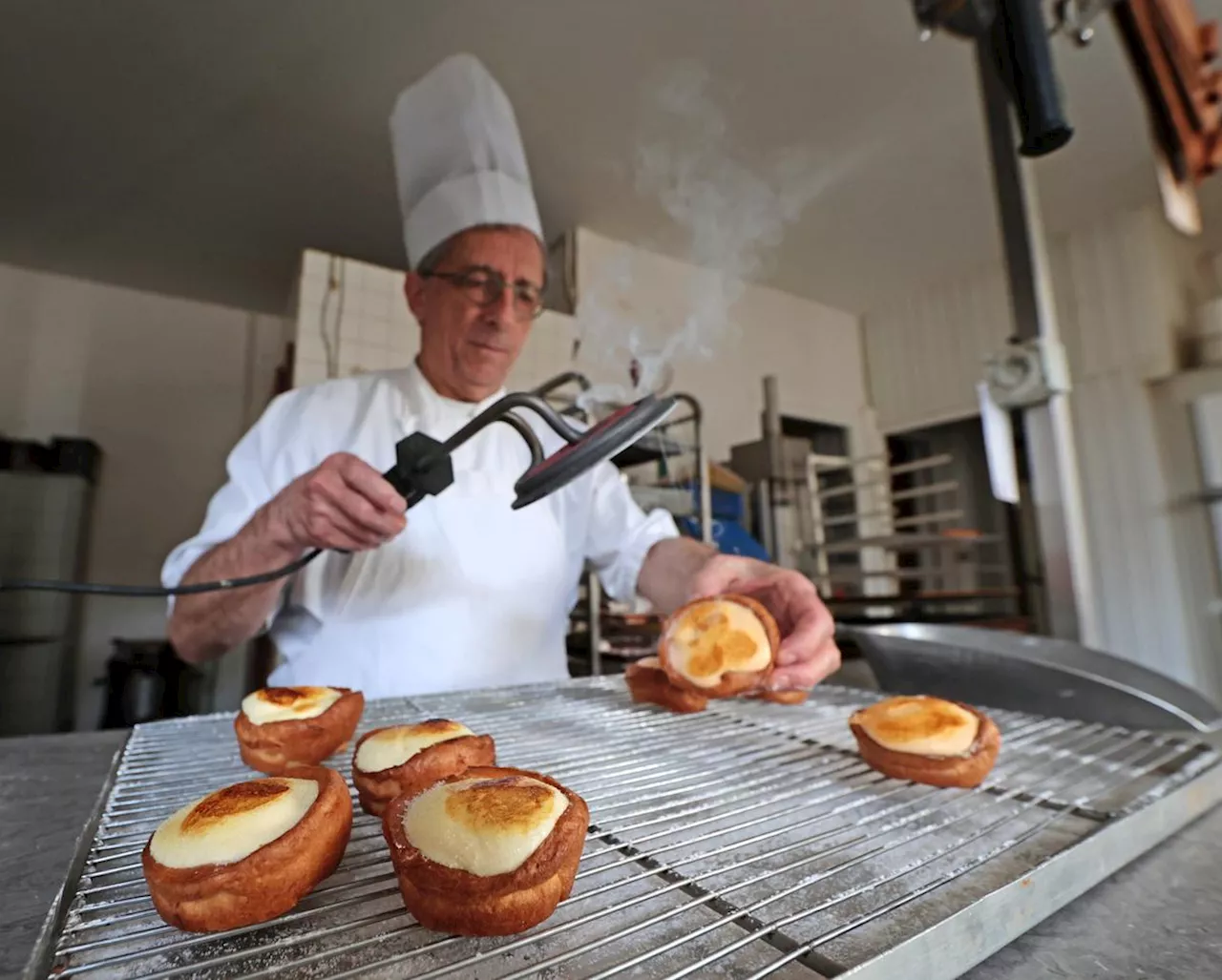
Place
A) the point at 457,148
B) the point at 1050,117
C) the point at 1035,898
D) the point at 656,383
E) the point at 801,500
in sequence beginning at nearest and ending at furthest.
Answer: the point at 1035,898
the point at 1050,117
the point at 457,148
the point at 656,383
the point at 801,500

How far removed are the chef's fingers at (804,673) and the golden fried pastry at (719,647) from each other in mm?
18

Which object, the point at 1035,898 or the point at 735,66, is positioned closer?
the point at 1035,898

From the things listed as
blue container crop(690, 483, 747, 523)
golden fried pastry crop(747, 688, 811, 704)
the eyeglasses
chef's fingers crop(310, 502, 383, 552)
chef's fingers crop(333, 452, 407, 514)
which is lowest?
golden fried pastry crop(747, 688, 811, 704)

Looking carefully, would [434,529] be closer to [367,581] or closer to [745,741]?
[367,581]

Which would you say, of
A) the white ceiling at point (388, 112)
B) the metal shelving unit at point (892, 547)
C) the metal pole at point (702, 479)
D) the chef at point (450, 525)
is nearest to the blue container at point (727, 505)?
Result: the metal pole at point (702, 479)

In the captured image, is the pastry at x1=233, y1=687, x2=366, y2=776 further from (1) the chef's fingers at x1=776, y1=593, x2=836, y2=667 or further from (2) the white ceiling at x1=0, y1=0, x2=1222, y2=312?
(2) the white ceiling at x1=0, y1=0, x2=1222, y2=312

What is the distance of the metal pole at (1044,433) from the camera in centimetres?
107

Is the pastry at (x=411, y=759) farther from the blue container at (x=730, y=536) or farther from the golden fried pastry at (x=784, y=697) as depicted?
the blue container at (x=730, y=536)

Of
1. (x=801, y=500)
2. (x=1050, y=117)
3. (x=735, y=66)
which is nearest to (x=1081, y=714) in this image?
(x=1050, y=117)

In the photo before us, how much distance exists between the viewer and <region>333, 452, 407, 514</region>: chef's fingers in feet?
2.60

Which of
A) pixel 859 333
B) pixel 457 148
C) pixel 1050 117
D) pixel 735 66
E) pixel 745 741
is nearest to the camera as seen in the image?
pixel 745 741

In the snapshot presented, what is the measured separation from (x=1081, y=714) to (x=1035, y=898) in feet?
1.77

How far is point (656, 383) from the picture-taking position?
2277mm

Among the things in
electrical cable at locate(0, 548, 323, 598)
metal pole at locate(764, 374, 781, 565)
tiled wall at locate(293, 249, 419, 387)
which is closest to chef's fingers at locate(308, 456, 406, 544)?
electrical cable at locate(0, 548, 323, 598)
